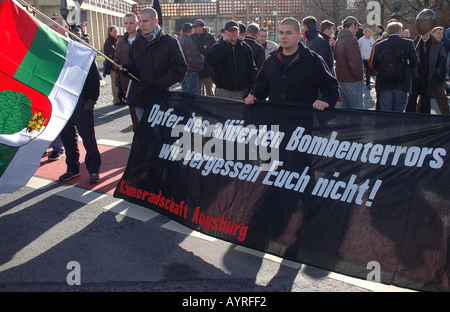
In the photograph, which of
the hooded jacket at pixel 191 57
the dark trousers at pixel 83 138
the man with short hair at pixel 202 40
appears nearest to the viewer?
the dark trousers at pixel 83 138

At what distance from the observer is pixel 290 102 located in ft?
12.7

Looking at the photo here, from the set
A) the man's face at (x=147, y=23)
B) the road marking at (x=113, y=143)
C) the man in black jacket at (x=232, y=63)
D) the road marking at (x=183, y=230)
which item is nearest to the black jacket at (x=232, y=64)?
the man in black jacket at (x=232, y=63)

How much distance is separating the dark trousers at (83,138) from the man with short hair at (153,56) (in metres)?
0.74

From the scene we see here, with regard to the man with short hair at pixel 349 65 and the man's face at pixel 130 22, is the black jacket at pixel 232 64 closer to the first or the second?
the man's face at pixel 130 22

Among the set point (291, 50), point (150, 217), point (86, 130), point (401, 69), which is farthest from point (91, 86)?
point (401, 69)

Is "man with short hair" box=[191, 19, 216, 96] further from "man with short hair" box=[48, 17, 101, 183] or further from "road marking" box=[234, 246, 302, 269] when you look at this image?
"road marking" box=[234, 246, 302, 269]

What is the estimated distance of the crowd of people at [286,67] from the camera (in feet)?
13.4

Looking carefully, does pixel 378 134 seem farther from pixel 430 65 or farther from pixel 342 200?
pixel 430 65

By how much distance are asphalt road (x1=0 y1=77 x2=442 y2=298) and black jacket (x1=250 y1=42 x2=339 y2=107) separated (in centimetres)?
148

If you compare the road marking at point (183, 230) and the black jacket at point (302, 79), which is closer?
the black jacket at point (302, 79)

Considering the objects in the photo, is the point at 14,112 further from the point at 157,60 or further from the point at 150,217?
the point at 157,60

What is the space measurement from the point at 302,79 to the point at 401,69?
10.2ft

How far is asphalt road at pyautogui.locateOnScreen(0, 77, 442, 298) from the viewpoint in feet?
11.1

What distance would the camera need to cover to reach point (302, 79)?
160 inches
